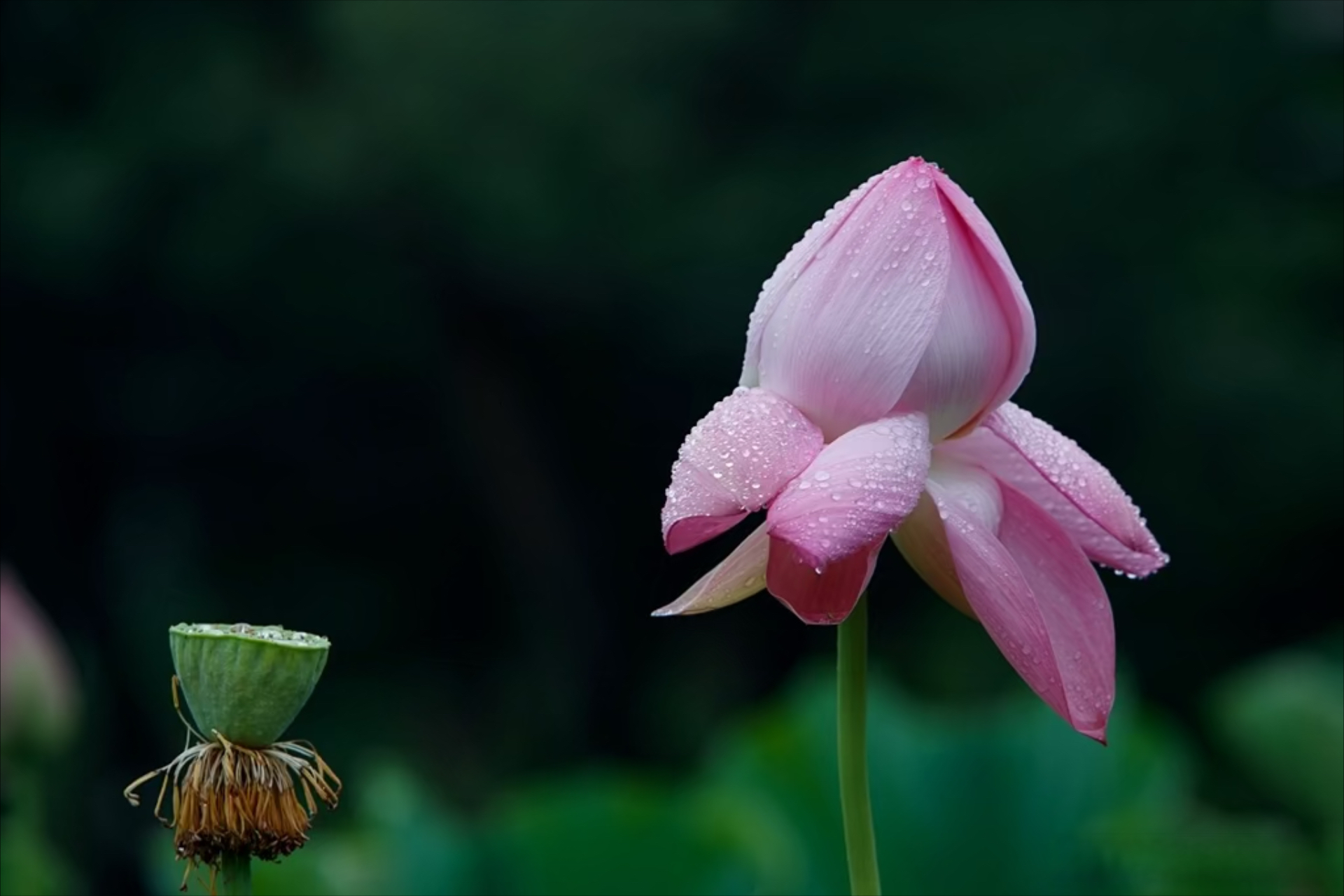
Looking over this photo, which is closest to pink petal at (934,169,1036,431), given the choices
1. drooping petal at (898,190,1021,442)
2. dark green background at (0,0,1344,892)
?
drooping petal at (898,190,1021,442)

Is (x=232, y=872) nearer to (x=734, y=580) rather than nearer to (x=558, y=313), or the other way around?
(x=734, y=580)

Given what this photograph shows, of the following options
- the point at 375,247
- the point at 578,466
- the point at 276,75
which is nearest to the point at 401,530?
the point at 578,466

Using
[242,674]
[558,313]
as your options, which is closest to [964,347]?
[242,674]

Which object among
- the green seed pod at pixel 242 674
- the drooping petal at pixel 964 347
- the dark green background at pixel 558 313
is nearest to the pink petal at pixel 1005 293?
the drooping petal at pixel 964 347

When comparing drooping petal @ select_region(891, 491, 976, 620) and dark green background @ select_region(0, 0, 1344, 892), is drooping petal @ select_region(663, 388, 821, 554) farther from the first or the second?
dark green background @ select_region(0, 0, 1344, 892)

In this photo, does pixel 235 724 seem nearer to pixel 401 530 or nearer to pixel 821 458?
pixel 821 458

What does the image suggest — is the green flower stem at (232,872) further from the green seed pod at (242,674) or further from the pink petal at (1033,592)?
the pink petal at (1033,592)
